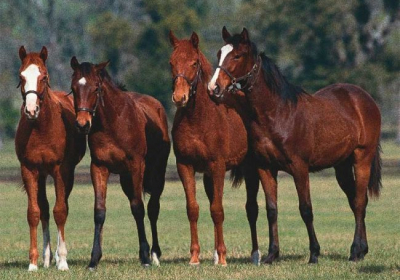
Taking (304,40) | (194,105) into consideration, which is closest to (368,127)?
(194,105)

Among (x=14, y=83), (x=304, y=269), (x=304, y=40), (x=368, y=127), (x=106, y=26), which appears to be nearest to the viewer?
(x=304, y=269)

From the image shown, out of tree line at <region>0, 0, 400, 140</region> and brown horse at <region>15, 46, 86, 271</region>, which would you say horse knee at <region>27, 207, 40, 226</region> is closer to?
brown horse at <region>15, 46, 86, 271</region>

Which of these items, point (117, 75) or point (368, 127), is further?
point (117, 75)

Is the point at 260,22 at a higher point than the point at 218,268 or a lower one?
higher

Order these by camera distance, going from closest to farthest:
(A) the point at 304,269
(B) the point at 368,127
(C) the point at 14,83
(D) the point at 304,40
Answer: (A) the point at 304,269, (B) the point at 368,127, (D) the point at 304,40, (C) the point at 14,83

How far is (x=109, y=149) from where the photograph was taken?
521 inches

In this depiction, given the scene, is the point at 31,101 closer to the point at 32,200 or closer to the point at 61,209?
the point at 32,200

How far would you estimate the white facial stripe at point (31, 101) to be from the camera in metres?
12.5

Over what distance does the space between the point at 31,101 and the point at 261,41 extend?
2350 inches

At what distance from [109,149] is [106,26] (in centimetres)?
6361

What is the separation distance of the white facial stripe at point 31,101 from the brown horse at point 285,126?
202 centimetres

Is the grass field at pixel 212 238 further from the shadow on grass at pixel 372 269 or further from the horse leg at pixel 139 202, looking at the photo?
the horse leg at pixel 139 202

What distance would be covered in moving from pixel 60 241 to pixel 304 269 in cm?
296

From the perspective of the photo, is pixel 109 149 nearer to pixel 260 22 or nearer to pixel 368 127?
pixel 368 127
